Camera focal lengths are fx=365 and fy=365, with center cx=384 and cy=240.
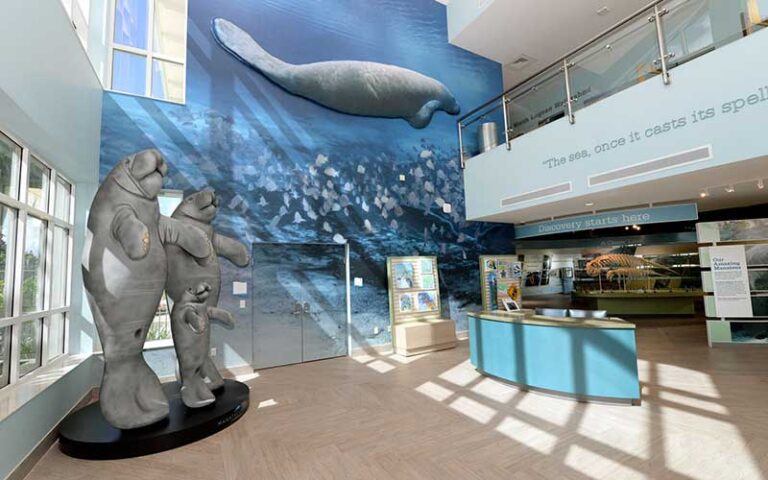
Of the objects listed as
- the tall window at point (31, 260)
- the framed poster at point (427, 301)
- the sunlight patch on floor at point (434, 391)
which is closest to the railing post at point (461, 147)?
the framed poster at point (427, 301)

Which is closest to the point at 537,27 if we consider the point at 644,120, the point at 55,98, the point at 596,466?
the point at 644,120

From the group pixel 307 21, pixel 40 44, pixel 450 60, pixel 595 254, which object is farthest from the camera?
pixel 595 254

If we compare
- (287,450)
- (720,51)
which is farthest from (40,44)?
(720,51)

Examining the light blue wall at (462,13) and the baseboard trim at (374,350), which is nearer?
the baseboard trim at (374,350)

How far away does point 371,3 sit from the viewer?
826cm

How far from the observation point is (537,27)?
Answer: 8.76 m

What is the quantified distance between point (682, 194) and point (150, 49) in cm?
935

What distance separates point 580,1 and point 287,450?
9917mm

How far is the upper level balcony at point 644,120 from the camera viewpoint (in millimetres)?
4266

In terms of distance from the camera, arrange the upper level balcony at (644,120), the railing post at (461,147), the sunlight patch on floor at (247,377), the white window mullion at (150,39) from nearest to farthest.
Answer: the upper level balcony at (644,120)
the sunlight patch on floor at (247,377)
the white window mullion at (150,39)
the railing post at (461,147)

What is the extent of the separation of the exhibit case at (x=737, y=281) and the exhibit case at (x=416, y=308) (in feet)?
16.6

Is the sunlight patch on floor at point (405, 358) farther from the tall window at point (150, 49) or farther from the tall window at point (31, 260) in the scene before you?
the tall window at point (150, 49)

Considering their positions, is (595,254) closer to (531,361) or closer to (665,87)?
(665,87)

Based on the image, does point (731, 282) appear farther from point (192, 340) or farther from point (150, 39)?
point (150, 39)
